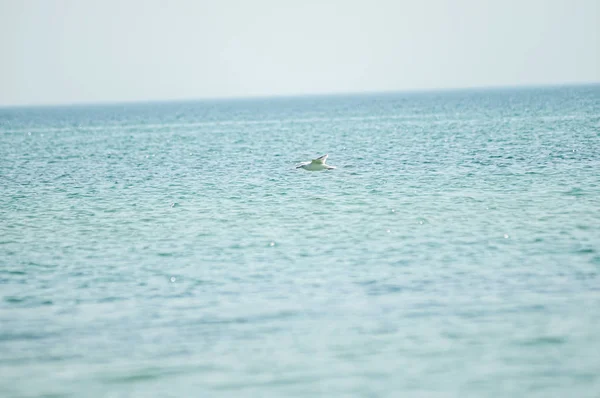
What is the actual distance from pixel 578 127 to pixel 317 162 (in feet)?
134

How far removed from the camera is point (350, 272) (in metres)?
21.8

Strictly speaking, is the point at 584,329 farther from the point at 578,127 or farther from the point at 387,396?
the point at 578,127

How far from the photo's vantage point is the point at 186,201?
37.0 m

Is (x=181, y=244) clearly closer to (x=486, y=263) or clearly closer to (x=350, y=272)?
(x=350, y=272)

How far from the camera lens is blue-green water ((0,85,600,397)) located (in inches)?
586

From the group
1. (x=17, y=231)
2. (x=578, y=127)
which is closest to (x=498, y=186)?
(x=17, y=231)

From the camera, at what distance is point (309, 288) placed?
20281 millimetres

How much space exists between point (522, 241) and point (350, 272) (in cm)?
618

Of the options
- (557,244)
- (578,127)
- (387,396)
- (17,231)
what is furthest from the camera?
(578,127)

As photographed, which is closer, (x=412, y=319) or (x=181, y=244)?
(x=412, y=319)

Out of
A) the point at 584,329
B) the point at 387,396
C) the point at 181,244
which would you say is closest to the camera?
the point at 387,396

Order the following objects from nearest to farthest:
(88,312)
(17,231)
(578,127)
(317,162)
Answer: (88,312) < (17,231) < (317,162) < (578,127)

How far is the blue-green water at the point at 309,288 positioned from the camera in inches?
586

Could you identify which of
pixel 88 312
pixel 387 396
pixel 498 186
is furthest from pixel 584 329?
pixel 498 186
